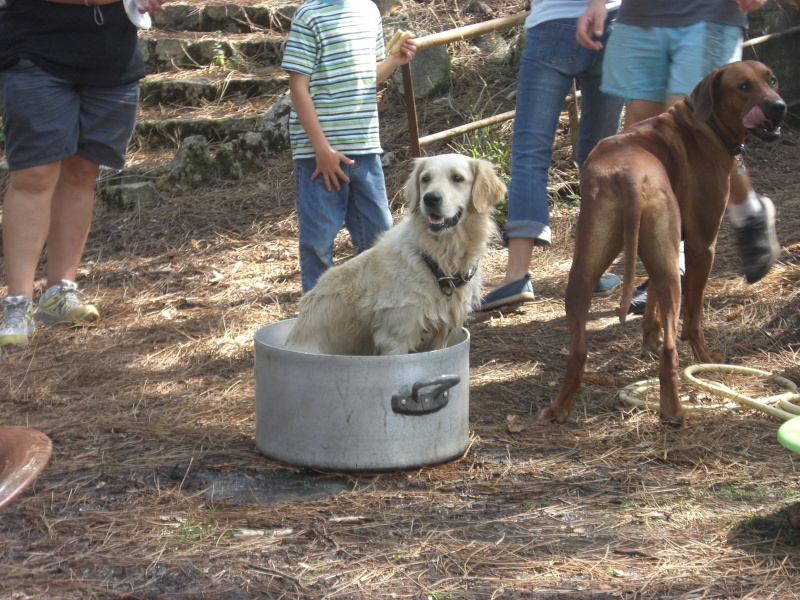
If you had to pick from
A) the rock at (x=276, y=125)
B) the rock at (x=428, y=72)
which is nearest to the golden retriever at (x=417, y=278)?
the rock at (x=276, y=125)

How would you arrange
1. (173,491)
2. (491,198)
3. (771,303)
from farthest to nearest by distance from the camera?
(771,303) < (491,198) < (173,491)

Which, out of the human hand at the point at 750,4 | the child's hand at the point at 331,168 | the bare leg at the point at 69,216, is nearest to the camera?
the human hand at the point at 750,4

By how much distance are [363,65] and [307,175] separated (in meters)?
0.64

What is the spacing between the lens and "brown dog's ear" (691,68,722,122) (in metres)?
4.07

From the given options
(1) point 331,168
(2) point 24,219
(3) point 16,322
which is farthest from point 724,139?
(3) point 16,322

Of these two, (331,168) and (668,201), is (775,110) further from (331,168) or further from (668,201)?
(331,168)

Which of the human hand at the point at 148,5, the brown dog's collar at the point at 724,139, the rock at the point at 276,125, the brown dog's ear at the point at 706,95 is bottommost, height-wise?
the rock at the point at 276,125

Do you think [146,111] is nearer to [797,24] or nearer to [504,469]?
[797,24]

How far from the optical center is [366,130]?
4918 mm

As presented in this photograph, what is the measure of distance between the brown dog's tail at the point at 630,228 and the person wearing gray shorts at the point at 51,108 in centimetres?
258

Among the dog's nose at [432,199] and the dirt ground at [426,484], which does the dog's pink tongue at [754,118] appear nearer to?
the dirt ground at [426,484]

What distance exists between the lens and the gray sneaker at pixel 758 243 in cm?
460

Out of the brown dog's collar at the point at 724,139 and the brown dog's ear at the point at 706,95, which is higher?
the brown dog's ear at the point at 706,95

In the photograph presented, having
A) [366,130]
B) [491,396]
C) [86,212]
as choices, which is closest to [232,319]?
[86,212]
